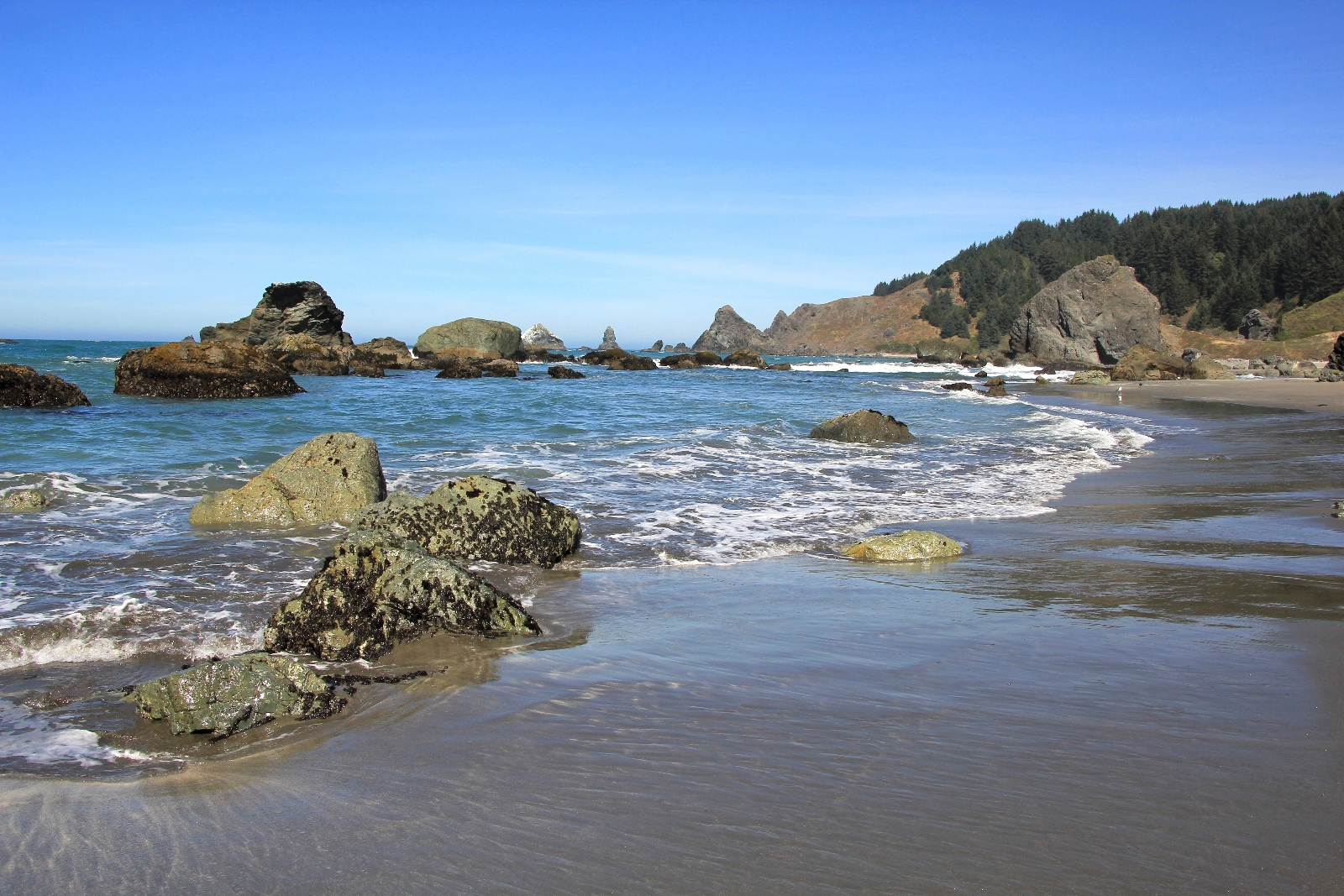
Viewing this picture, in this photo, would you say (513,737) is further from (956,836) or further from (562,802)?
(956,836)

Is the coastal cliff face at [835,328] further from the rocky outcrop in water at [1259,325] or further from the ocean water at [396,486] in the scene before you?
the ocean water at [396,486]

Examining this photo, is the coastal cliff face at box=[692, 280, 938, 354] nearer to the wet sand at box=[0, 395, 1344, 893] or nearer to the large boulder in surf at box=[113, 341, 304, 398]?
the large boulder in surf at box=[113, 341, 304, 398]

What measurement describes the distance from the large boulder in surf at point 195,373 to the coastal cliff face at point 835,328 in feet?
309

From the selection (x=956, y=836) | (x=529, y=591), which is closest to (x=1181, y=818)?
(x=956, y=836)

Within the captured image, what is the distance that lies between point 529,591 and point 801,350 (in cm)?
12513

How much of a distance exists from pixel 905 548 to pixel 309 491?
207 inches

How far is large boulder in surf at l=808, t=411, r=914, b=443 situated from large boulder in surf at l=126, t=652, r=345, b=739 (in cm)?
1253

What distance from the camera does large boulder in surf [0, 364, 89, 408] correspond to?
15641mm

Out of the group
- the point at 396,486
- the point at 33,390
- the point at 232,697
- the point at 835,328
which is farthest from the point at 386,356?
the point at 835,328

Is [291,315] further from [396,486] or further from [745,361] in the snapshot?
[745,361]

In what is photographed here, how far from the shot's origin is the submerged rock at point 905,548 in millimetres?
6621

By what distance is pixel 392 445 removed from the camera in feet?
42.7

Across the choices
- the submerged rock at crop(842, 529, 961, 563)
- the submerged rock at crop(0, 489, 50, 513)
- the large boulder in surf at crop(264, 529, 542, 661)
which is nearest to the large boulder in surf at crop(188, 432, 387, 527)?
the submerged rock at crop(0, 489, 50, 513)

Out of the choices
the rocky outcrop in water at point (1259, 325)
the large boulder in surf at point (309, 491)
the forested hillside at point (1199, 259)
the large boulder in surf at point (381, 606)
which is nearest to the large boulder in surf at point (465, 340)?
the large boulder in surf at point (309, 491)
